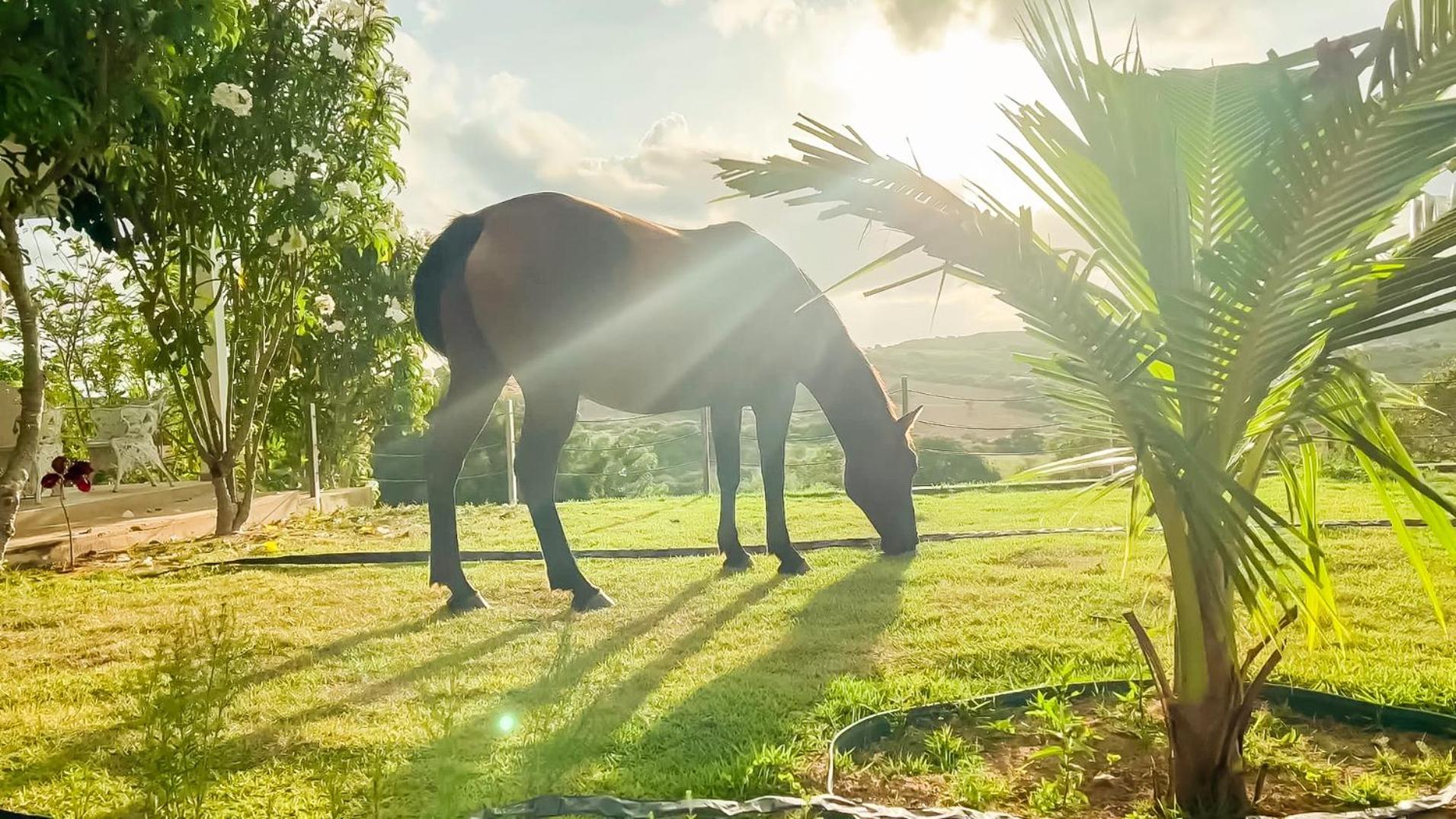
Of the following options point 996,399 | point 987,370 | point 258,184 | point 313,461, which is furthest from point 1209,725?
point 313,461

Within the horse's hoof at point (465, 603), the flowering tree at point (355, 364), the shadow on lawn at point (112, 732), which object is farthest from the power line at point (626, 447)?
the shadow on lawn at point (112, 732)

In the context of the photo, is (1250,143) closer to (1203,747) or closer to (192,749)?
(1203,747)

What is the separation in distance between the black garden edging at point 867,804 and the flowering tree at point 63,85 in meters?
2.92

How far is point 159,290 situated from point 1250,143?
520 centimetres

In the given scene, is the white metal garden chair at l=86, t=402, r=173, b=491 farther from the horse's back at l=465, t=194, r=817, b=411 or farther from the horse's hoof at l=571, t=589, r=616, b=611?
the horse's hoof at l=571, t=589, r=616, b=611

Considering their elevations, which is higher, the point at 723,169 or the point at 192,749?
the point at 723,169

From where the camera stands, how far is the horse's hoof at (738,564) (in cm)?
323

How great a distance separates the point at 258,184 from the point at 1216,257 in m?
4.66

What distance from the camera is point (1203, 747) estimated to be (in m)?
1.25

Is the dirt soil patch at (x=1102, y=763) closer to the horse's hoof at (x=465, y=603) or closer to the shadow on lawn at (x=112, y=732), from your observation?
the shadow on lawn at (x=112, y=732)

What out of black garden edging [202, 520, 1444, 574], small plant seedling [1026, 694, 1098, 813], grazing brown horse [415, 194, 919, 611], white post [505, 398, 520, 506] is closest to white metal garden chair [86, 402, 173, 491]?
white post [505, 398, 520, 506]

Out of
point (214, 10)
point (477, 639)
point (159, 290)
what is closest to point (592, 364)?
point (477, 639)

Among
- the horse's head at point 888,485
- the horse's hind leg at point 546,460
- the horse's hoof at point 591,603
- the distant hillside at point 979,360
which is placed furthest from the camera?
the horse's head at point 888,485

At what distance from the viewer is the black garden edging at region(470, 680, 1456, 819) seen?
4.03 ft
